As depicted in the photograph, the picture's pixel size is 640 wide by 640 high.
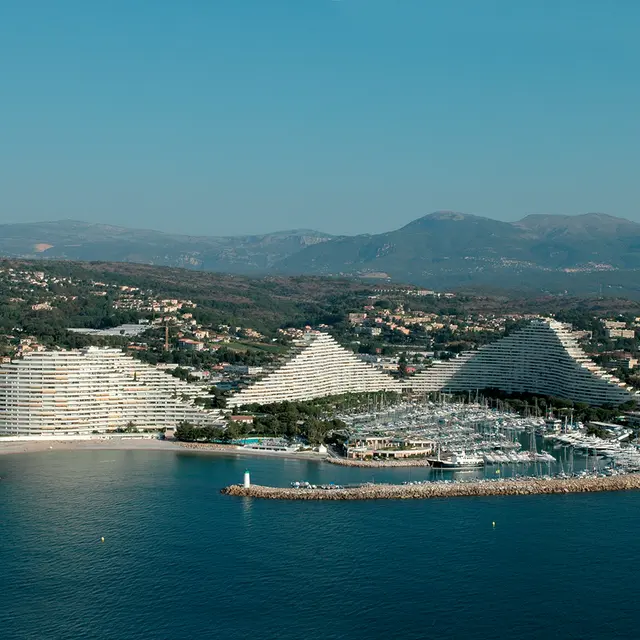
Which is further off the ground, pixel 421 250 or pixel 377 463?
pixel 421 250

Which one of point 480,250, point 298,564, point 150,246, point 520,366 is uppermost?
point 150,246

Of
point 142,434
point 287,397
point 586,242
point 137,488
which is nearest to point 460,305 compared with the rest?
point 287,397

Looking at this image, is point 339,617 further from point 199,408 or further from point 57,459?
point 199,408

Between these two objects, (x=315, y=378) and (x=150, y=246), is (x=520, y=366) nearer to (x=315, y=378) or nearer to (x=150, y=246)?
(x=315, y=378)

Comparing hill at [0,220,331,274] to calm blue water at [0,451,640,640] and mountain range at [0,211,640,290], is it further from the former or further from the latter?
calm blue water at [0,451,640,640]

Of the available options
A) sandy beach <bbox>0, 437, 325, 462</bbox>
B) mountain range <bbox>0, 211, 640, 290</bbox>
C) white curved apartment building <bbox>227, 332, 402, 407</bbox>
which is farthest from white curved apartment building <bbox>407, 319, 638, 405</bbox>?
mountain range <bbox>0, 211, 640, 290</bbox>

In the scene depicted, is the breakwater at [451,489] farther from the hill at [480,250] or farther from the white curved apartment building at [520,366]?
the hill at [480,250]

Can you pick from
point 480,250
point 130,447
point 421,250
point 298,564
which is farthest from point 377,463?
point 421,250

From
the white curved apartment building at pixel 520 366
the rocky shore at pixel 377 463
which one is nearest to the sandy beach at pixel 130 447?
the rocky shore at pixel 377 463
